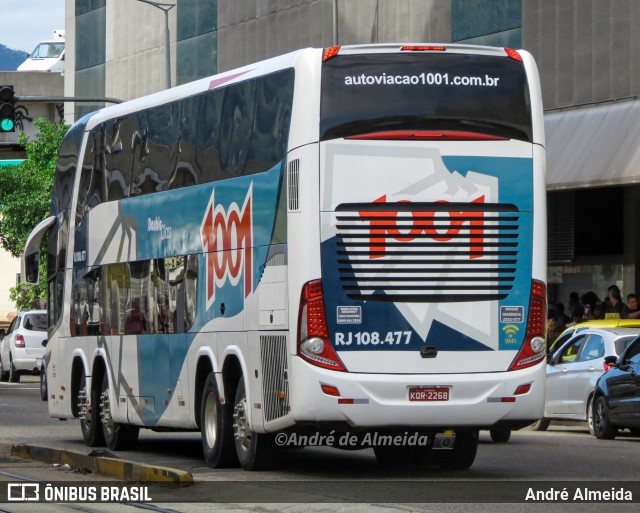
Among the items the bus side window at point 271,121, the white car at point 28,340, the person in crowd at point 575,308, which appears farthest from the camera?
the white car at point 28,340

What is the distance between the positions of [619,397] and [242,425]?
23.3 feet

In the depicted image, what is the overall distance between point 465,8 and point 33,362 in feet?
45.0

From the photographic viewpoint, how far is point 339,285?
1387cm

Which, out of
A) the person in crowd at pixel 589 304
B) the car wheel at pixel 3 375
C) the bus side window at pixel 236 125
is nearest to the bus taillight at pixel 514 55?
the bus side window at pixel 236 125

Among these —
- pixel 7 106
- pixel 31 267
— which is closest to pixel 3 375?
pixel 7 106

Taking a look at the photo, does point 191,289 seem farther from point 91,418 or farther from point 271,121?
point 91,418

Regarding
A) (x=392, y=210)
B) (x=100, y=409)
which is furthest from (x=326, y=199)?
(x=100, y=409)

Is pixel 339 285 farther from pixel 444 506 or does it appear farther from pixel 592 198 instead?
pixel 592 198

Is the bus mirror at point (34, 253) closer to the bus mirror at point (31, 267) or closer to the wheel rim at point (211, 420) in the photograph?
the bus mirror at point (31, 267)

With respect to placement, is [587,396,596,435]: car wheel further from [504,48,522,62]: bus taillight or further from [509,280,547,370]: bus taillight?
[504,48,522,62]: bus taillight

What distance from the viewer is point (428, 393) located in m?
13.8

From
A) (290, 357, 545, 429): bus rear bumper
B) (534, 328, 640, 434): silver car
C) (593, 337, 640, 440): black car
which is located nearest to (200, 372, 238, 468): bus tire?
(290, 357, 545, 429): bus rear bumper

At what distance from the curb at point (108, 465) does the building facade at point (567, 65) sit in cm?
1432

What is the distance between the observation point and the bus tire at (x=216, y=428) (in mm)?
15375
